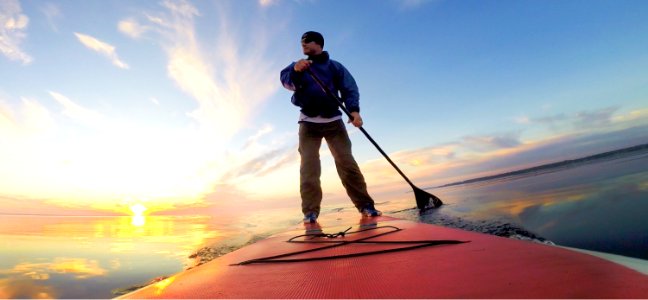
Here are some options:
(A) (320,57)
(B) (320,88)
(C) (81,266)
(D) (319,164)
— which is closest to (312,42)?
(A) (320,57)

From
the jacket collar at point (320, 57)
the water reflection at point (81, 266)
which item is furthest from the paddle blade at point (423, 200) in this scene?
the water reflection at point (81, 266)

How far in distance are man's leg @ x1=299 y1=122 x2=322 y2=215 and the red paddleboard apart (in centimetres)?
237

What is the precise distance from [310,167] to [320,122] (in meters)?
0.65

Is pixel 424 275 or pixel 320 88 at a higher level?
pixel 320 88

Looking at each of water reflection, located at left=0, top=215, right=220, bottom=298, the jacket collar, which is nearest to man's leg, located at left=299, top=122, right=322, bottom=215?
the jacket collar

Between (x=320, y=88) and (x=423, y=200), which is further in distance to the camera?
(x=423, y=200)

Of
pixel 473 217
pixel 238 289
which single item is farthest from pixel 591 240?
pixel 238 289

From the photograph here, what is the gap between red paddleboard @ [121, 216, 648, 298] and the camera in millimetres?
717

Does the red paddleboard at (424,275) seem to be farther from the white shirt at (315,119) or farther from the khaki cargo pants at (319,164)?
the white shirt at (315,119)

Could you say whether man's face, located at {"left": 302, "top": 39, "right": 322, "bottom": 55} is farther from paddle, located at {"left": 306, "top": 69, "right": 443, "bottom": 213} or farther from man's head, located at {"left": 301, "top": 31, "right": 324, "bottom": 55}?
paddle, located at {"left": 306, "top": 69, "right": 443, "bottom": 213}

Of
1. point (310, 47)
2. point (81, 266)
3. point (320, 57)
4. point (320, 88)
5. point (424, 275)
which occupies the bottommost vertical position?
point (424, 275)

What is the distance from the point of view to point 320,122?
4.19 m

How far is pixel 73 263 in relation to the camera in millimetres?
2797

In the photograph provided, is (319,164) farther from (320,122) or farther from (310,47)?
(310,47)
